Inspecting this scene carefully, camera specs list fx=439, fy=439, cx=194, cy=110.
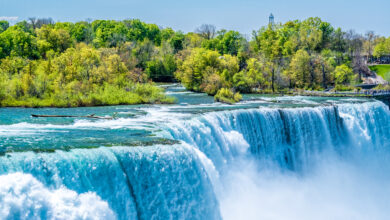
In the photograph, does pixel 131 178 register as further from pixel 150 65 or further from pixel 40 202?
pixel 150 65

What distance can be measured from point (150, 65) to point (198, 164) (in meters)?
44.3

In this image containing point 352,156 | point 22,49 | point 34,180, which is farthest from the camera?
point 22,49

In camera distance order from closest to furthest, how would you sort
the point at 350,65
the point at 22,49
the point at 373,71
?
1. the point at 22,49
2. the point at 350,65
3. the point at 373,71

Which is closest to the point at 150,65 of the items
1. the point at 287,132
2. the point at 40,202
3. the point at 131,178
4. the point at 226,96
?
the point at 226,96

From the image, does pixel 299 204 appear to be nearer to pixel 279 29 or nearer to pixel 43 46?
pixel 43 46

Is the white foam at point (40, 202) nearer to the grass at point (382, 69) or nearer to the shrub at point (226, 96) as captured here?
the shrub at point (226, 96)

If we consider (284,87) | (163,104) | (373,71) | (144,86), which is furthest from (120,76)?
(373,71)

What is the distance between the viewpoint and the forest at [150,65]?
29.3 m

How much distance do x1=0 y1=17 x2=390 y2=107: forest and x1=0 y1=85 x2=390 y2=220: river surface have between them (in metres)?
3.22

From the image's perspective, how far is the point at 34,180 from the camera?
433 inches

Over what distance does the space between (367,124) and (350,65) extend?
35.0 metres

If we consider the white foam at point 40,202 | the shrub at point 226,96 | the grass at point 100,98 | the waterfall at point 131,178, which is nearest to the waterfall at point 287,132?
the waterfall at point 131,178

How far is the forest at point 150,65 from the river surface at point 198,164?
127 inches

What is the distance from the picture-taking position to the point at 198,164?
599 inches
